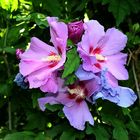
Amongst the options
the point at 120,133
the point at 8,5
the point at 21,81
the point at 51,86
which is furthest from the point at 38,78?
the point at 8,5

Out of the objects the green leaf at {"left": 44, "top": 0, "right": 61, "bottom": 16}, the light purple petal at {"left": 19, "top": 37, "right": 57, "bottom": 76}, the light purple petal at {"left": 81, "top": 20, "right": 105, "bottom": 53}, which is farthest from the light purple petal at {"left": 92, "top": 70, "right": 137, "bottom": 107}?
the green leaf at {"left": 44, "top": 0, "right": 61, "bottom": 16}

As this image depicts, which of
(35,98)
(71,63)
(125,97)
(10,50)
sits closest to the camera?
(71,63)

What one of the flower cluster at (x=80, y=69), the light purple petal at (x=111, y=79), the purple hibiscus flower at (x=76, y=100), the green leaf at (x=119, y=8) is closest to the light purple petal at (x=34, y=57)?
the flower cluster at (x=80, y=69)

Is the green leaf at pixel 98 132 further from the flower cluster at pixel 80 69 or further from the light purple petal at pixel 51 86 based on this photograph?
the light purple petal at pixel 51 86

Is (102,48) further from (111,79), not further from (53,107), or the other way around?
(53,107)

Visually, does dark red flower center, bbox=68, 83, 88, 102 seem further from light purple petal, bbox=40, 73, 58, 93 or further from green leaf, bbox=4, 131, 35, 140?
green leaf, bbox=4, 131, 35, 140
